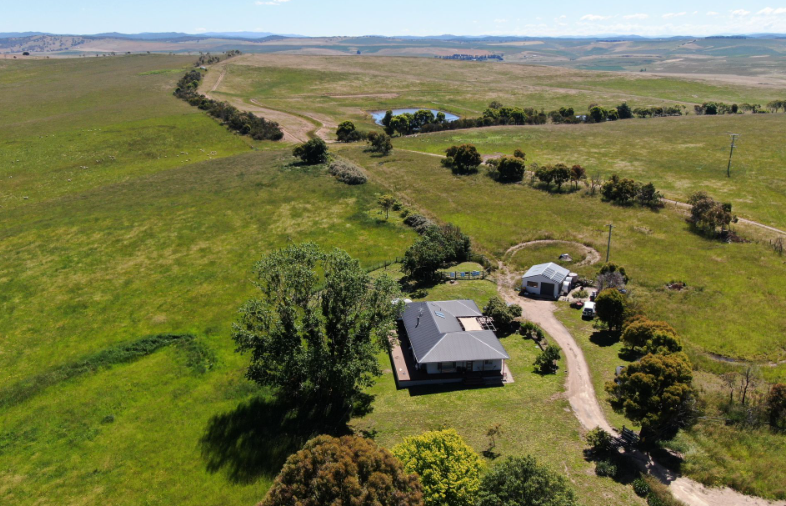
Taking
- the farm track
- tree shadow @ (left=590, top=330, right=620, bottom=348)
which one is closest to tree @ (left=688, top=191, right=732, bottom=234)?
the farm track

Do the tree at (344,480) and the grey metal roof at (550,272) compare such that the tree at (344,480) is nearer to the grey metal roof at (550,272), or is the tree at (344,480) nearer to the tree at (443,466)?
the tree at (443,466)

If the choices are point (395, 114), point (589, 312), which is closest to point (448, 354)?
point (589, 312)

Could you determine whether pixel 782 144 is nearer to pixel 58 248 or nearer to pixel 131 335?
pixel 131 335

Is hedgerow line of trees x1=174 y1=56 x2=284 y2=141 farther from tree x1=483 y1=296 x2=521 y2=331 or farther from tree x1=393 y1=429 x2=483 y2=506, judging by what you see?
tree x1=393 y1=429 x2=483 y2=506

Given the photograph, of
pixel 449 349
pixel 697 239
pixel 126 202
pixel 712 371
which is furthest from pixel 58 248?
pixel 697 239

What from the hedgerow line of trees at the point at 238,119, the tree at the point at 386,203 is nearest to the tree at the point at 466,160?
the tree at the point at 386,203

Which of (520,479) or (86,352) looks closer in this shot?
(520,479)
